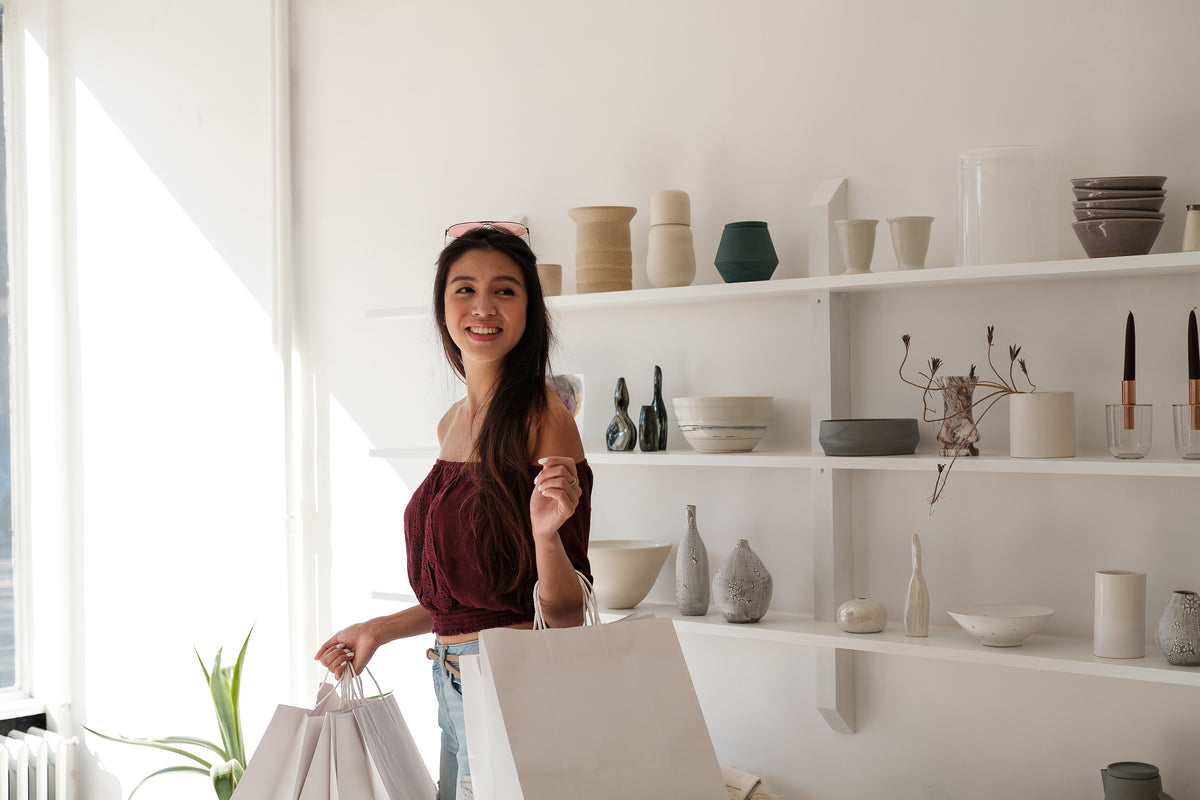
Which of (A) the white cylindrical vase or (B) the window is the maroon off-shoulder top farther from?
(B) the window

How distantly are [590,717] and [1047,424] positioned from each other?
104 centimetres

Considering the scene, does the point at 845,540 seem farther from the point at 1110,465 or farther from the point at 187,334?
the point at 187,334

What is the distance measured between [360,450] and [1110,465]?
6.05ft

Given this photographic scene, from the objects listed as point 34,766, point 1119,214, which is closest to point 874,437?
point 1119,214

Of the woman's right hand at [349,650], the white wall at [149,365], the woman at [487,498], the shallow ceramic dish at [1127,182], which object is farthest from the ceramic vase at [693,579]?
the white wall at [149,365]

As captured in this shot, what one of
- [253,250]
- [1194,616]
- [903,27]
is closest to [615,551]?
[1194,616]

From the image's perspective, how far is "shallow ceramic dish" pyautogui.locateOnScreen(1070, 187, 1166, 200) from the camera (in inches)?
68.8

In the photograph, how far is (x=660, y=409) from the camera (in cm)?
229

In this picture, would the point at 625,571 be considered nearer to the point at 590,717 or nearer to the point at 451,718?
the point at 451,718

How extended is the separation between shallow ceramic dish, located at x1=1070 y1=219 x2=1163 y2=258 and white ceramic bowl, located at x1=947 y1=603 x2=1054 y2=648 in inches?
25.2

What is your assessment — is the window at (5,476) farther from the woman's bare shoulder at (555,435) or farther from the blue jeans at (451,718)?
the woman's bare shoulder at (555,435)

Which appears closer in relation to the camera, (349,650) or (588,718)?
(588,718)

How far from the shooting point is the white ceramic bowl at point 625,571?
2.18 metres

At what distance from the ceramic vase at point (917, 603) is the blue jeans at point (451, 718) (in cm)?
87
